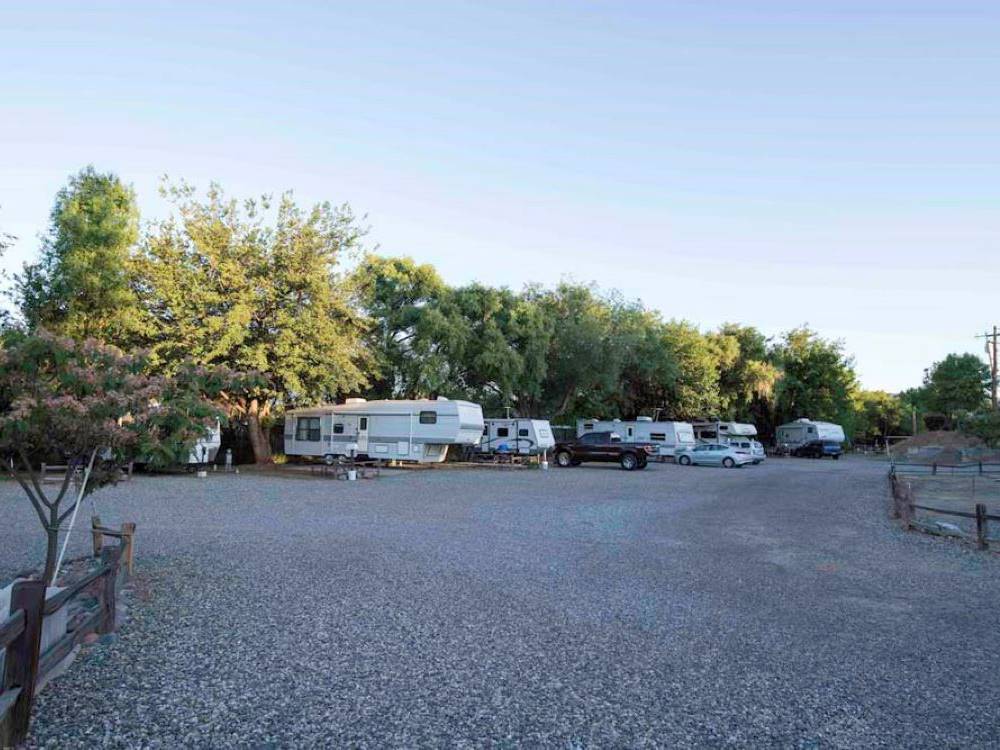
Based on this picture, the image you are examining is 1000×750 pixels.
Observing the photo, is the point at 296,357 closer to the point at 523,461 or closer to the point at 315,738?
the point at 523,461

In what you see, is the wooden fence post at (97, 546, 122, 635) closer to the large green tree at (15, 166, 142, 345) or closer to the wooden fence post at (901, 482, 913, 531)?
the wooden fence post at (901, 482, 913, 531)

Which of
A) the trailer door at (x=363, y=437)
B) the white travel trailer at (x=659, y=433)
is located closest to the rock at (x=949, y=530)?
the trailer door at (x=363, y=437)

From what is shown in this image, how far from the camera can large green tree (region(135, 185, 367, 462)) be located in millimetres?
23781

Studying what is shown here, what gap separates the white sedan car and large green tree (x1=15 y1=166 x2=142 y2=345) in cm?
2555

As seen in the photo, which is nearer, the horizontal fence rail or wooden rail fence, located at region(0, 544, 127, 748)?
wooden rail fence, located at region(0, 544, 127, 748)

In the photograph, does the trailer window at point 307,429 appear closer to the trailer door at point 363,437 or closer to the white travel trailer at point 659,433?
the trailer door at point 363,437

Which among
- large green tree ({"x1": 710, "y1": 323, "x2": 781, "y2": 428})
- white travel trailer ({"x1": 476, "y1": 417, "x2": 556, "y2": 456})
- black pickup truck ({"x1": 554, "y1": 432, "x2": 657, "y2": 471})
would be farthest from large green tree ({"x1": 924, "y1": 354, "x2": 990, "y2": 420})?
white travel trailer ({"x1": 476, "y1": 417, "x2": 556, "y2": 456})

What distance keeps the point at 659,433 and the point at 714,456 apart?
311 centimetres

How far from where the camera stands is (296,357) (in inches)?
968

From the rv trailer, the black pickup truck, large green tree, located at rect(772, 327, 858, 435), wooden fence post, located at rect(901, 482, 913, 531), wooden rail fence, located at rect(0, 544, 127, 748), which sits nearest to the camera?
wooden rail fence, located at rect(0, 544, 127, 748)

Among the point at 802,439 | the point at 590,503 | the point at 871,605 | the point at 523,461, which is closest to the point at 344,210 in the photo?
the point at 523,461

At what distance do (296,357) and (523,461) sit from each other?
10.8 m

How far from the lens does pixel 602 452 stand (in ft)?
102

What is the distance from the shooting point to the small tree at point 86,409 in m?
6.37
